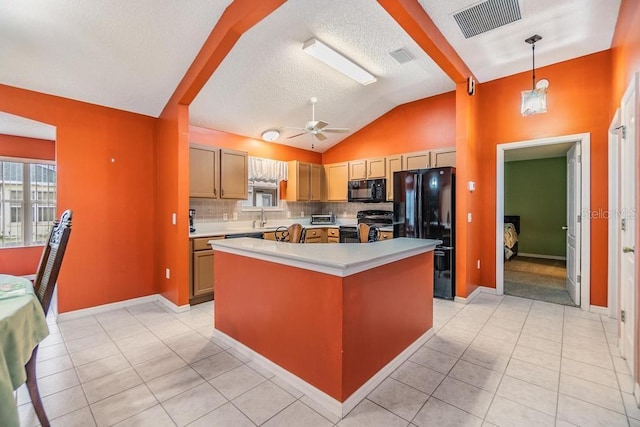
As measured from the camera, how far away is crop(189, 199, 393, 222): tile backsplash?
453 cm

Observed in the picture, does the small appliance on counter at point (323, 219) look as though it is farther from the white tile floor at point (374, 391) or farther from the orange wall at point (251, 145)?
the white tile floor at point (374, 391)

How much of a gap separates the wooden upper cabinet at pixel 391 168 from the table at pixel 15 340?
4.49 meters

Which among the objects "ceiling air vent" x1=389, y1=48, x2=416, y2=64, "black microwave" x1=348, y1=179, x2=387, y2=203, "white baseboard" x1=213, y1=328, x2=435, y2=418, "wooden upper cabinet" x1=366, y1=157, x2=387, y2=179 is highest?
"ceiling air vent" x1=389, y1=48, x2=416, y2=64

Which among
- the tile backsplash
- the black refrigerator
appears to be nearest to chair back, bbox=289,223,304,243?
the tile backsplash

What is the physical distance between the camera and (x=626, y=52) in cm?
249

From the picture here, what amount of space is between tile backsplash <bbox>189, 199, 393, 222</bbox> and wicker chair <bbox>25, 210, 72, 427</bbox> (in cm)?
245

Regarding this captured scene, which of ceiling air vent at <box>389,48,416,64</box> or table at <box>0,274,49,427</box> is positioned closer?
table at <box>0,274,49,427</box>

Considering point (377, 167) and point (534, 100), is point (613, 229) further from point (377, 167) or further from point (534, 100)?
point (377, 167)

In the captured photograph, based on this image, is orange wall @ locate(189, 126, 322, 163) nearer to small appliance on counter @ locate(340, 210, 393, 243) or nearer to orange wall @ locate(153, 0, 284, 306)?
orange wall @ locate(153, 0, 284, 306)

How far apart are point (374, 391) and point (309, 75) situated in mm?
3674

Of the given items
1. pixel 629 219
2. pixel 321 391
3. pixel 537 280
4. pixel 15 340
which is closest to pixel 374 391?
pixel 321 391

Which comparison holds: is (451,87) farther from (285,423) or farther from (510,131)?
(285,423)

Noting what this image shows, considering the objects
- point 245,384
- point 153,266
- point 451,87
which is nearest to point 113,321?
point 153,266

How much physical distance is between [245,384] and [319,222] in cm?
410
